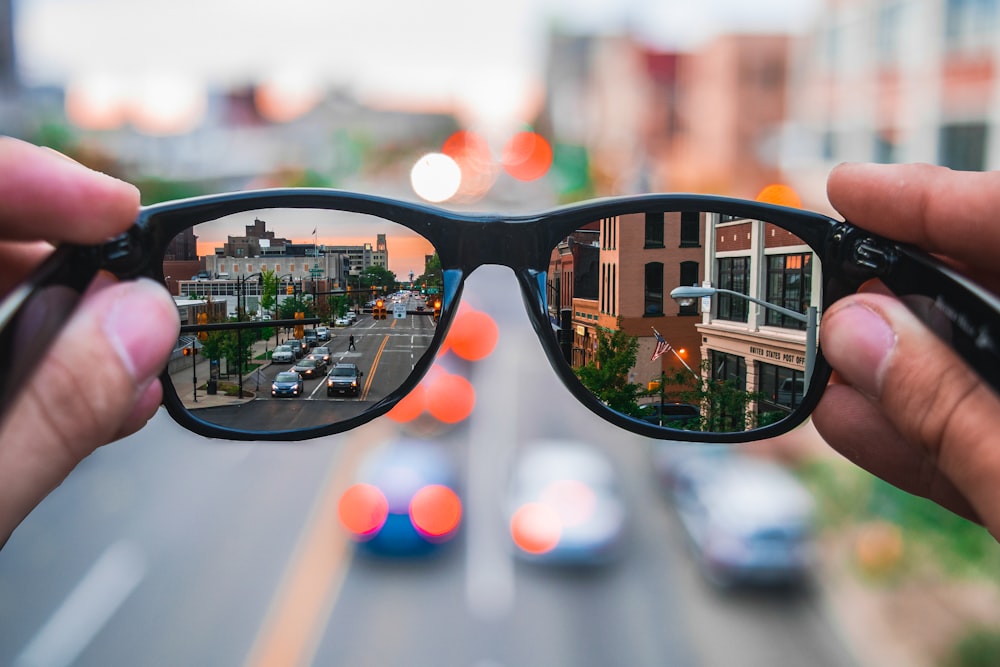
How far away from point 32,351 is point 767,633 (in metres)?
6.76

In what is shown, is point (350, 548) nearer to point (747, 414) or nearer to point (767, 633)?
point (767, 633)

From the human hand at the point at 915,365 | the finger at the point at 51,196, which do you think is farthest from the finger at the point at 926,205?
the finger at the point at 51,196

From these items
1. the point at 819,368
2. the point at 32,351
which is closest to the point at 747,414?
the point at 819,368

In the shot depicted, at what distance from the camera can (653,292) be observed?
27.4 inches

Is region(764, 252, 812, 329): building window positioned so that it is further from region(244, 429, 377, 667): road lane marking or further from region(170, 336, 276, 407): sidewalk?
region(244, 429, 377, 667): road lane marking

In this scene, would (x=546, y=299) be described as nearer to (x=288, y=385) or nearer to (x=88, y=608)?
(x=288, y=385)

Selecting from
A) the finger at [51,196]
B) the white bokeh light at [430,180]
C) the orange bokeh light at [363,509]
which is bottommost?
the orange bokeh light at [363,509]

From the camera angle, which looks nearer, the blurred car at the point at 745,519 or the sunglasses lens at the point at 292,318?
the sunglasses lens at the point at 292,318

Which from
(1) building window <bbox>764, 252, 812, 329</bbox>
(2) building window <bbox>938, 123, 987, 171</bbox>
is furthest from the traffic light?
(2) building window <bbox>938, 123, 987, 171</bbox>

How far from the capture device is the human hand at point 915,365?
1.30ft

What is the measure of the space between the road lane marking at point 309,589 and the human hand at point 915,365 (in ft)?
20.6

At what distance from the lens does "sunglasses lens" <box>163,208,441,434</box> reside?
1.99ft

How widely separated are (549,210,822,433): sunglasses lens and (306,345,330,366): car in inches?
10.3

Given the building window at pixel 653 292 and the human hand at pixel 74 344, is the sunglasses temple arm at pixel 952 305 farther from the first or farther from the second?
the human hand at pixel 74 344
